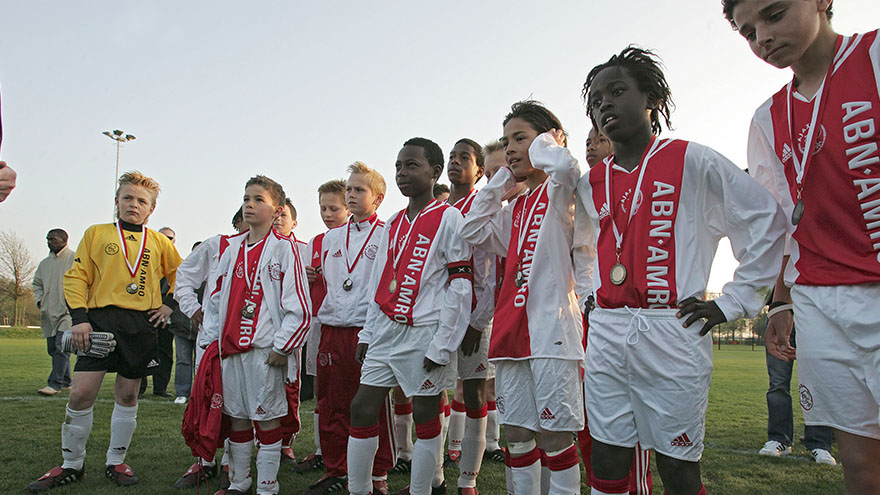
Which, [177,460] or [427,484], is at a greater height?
[427,484]

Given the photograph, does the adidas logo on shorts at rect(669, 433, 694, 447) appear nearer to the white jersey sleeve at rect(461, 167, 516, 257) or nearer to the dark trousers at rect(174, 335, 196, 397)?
the white jersey sleeve at rect(461, 167, 516, 257)

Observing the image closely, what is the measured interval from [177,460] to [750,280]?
5.17 m

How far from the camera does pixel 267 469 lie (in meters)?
4.20

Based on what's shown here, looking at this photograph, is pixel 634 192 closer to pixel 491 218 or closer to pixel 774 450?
pixel 491 218

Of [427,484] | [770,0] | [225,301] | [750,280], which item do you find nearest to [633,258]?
[750,280]

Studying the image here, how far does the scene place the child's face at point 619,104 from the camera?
105 inches

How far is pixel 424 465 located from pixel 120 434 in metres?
2.75

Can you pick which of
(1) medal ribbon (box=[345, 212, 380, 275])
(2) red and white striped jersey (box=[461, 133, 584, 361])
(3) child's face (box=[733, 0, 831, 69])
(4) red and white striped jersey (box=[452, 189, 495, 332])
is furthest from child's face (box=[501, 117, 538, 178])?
(1) medal ribbon (box=[345, 212, 380, 275])

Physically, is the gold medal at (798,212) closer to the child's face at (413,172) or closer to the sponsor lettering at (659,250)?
the sponsor lettering at (659,250)

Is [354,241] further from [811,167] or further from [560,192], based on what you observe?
[811,167]

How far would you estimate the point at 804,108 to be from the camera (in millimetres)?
2205

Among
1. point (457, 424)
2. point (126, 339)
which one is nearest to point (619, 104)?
point (457, 424)

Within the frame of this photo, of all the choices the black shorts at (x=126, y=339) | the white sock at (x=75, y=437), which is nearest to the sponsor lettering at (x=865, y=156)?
the black shorts at (x=126, y=339)

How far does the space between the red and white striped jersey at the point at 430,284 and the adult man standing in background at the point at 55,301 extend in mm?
8052
